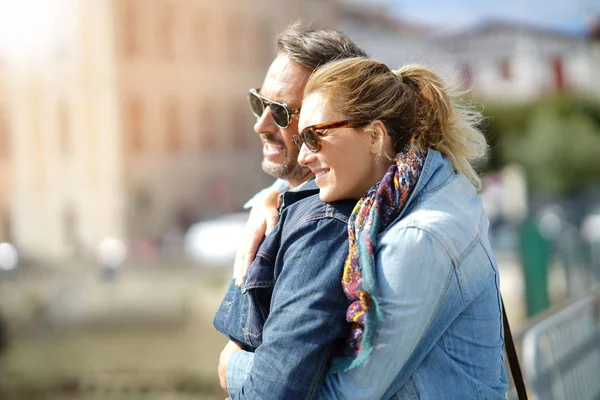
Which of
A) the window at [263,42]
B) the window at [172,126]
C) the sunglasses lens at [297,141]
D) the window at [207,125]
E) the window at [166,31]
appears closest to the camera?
the sunglasses lens at [297,141]

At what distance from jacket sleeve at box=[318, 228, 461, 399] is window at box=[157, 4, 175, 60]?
3331 cm

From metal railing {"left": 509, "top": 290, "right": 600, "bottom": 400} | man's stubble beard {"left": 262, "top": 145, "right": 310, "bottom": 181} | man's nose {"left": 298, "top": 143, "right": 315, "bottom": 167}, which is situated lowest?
metal railing {"left": 509, "top": 290, "right": 600, "bottom": 400}

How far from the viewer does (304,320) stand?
1.60 meters

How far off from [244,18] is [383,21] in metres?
8.10

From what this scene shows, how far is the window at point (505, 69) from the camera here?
1718 inches

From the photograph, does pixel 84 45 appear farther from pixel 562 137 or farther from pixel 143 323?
pixel 562 137

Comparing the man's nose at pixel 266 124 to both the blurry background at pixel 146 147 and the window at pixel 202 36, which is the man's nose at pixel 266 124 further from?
the window at pixel 202 36

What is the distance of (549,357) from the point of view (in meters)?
3.54

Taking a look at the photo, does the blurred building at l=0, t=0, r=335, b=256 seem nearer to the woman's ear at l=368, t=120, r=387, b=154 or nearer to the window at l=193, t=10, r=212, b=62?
the window at l=193, t=10, r=212, b=62

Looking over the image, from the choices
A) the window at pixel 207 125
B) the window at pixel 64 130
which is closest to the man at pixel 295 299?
the window at pixel 64 130

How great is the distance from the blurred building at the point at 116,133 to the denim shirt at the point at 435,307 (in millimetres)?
30162

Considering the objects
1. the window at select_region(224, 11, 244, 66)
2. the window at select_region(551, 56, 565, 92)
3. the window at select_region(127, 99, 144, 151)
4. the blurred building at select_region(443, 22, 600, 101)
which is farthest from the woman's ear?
the window at select_region(551, 56, 565, 92)

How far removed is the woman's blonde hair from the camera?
68.5 inches

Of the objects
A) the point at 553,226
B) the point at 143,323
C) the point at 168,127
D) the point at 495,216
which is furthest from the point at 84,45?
the point at 553,226
